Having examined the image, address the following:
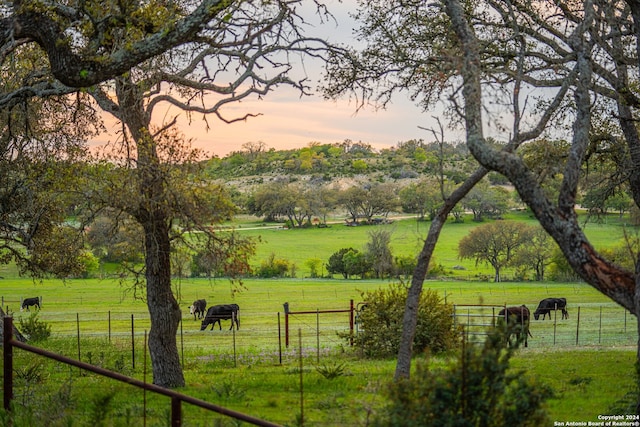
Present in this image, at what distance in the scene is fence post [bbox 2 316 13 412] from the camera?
9234 mm

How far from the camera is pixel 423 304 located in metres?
25.4

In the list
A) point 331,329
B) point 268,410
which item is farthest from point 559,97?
point 331,329

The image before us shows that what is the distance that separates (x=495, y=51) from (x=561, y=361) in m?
8.79

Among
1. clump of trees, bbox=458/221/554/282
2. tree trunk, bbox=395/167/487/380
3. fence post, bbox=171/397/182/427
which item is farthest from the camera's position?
clump of trees, bbox=458/221/554/282

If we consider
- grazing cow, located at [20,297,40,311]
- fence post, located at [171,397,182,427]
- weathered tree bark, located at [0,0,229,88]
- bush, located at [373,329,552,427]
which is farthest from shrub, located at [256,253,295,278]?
bush, located at [373,329,552,427]

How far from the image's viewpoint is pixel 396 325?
25562 millimetres

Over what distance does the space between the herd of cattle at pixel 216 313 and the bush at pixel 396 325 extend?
15.5m

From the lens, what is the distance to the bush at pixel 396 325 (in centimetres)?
2525

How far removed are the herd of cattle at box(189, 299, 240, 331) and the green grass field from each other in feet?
2.87

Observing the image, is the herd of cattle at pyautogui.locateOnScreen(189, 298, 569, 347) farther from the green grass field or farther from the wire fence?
the green grass field

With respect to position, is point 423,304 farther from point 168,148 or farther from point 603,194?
point 168,148

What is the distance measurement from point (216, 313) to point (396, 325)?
948 inches

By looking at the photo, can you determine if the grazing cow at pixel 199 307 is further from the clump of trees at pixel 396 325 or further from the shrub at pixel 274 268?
the shrub at pixel 274 268

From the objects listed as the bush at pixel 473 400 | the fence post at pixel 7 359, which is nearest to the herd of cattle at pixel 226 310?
the fence post at pixel 7 359
